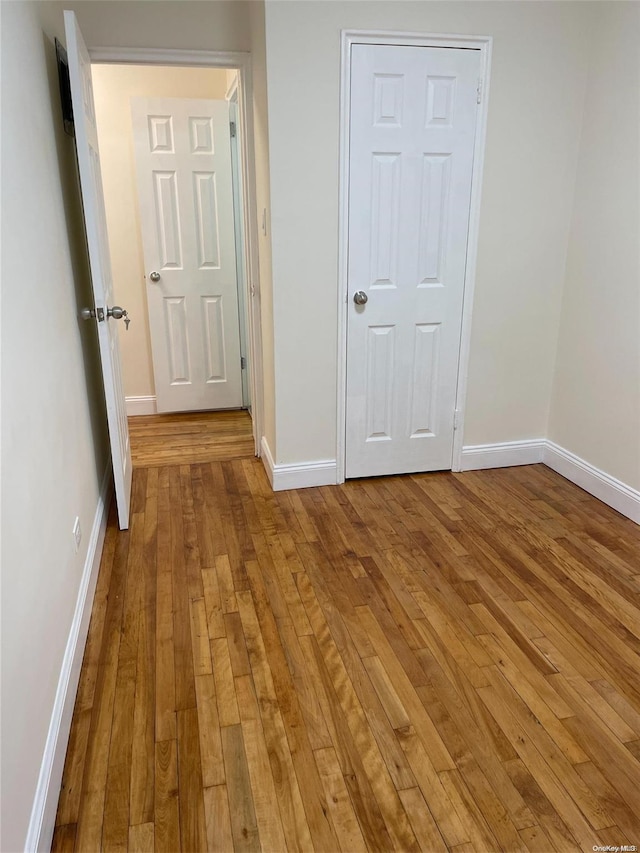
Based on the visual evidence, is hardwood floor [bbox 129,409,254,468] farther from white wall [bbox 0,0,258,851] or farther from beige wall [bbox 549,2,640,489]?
beige wall [bbox 549,2,640,489]

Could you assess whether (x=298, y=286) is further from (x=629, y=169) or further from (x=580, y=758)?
(x=580, y=758)

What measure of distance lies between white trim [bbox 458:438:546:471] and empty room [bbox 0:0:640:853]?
16 mm

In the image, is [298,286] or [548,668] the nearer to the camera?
[548,668]

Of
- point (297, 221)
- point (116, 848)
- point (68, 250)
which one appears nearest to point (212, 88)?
point (297, 221)

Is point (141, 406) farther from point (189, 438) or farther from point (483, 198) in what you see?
point (483, 198)

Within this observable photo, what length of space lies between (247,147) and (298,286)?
85 cm

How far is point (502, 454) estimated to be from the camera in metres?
3.59

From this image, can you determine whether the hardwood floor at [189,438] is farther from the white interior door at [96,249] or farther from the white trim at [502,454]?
the white trim at [502,454]

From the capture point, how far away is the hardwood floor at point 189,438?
3.78 metres

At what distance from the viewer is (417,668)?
79.6 inches

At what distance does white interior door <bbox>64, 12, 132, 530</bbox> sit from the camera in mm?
2354

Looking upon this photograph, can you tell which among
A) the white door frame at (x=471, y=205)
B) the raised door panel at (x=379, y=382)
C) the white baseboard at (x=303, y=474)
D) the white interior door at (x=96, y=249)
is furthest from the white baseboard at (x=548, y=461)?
the white interior door at (x=96, y=249)

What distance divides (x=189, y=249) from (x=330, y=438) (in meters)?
1.90

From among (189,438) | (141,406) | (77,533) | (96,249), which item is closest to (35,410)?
(77,533)
